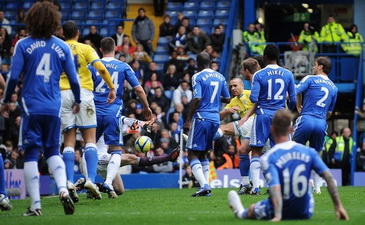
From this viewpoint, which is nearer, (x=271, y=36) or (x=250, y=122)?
(x=250, y=122)

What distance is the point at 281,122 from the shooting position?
448 inches

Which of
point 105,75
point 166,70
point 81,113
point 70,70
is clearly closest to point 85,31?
point 166,70

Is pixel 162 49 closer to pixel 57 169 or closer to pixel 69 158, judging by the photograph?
pixel 69 158

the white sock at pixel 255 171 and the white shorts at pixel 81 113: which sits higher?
the white shorts at pixel 81 113

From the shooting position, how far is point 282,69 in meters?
16.7

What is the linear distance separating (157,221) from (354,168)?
15.4 m

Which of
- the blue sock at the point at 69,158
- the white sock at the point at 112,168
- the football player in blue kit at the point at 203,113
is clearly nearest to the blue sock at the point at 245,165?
the football player in blue kit at the point at 203,113

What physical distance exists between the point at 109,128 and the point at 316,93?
3.29 m

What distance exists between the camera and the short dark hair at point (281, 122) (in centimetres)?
1136

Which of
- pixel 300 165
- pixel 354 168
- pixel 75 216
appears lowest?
pixel 354 168

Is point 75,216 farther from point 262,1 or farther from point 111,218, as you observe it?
point 262,1

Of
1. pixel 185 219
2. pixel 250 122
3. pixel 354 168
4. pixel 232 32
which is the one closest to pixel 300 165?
pixel 185 219

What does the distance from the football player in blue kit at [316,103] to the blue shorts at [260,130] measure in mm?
674

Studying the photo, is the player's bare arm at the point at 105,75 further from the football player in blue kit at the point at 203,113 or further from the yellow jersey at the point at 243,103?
the yellow jersey at the point at 243,103
